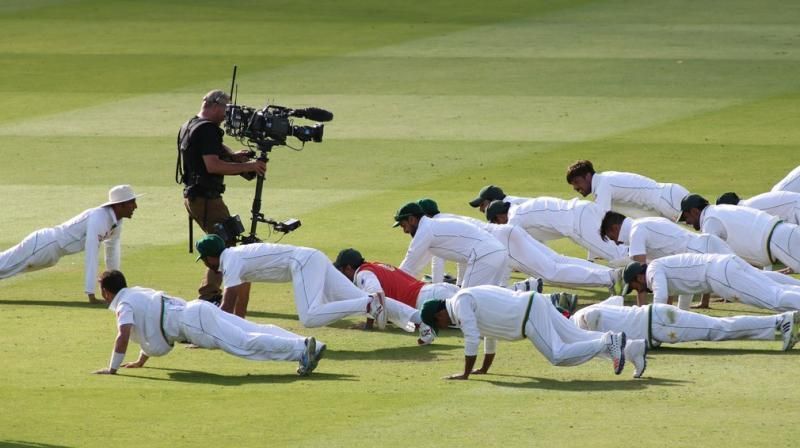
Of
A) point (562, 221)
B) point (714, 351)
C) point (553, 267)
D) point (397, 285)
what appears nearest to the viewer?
point (714, 351)

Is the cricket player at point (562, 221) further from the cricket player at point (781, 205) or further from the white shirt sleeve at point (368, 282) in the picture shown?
the white shirt sleeve at point (368, 282)

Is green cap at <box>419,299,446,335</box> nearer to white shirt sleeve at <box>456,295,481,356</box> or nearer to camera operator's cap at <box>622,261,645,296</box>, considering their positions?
white shirt sleeve at <box>456,295,481,356</box>

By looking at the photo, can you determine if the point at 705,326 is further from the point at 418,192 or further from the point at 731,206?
the point at 418,192

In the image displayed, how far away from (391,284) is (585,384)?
3.31m

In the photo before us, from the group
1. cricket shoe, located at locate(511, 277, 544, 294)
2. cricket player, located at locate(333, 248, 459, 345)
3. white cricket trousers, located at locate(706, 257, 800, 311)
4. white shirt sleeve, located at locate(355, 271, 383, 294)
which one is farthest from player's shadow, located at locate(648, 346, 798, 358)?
white shirt sleeve, located at locate(355, 271, 383, 294)

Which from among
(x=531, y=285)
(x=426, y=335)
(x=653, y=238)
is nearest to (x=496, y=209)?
(x=531, y=285)

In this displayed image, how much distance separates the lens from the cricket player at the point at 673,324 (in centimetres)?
1484

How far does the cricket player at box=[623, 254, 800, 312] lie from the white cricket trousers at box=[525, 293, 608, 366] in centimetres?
208

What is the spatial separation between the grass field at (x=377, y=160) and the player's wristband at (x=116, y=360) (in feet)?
0.80

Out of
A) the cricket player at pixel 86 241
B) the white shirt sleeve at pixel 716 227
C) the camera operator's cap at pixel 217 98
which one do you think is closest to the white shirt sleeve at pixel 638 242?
the white shirt sleeve at pixel 716 227

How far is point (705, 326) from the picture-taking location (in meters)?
14.8

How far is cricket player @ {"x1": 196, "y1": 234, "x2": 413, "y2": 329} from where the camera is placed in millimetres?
15758

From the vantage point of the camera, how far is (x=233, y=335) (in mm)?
14406

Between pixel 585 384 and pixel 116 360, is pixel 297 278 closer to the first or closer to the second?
pixel 116 360
